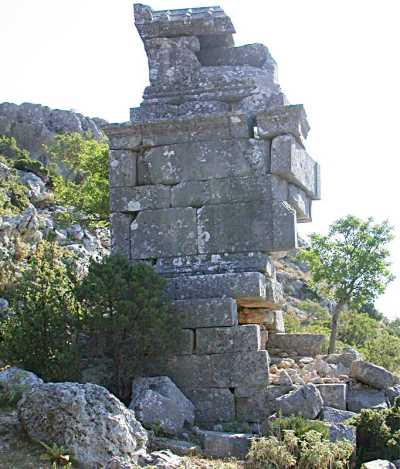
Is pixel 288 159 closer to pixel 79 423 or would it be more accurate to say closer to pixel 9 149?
pixel 79 423

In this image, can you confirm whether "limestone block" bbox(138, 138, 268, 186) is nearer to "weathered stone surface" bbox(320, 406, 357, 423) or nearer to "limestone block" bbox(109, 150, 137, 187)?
"limestone block" bbox(109, 150, 137, 187)

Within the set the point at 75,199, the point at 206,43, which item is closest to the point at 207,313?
the point at 206,43

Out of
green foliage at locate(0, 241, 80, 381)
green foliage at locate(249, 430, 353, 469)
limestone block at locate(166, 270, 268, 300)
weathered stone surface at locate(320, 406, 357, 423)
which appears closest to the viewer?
green foliage at locate(249, 430, 353, 469)

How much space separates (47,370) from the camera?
8.16 metres

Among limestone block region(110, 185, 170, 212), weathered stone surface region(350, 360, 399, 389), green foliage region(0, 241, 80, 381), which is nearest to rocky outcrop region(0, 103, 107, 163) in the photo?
limestone block region(110, 185, 170, 212)

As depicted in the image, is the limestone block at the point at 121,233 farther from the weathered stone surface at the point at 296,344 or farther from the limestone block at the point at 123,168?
the weathered stone surface at the point at 296,344

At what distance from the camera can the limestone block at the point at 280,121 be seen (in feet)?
31.8

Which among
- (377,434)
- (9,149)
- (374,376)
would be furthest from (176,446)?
(9,149)

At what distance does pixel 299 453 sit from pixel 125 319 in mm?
2436

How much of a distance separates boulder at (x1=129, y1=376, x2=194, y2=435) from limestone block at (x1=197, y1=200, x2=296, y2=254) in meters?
1.91

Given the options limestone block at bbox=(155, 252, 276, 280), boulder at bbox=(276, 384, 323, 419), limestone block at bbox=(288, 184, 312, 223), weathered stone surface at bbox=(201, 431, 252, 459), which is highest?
limestone block at bbox=(288, 184, 312, 223)

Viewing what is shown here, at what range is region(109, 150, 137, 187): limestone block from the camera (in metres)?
10.1

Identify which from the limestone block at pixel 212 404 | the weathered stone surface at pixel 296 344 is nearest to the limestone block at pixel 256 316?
the weathered stone surface at pixel 296 344

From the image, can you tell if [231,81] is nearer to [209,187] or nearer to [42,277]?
[209,187]
